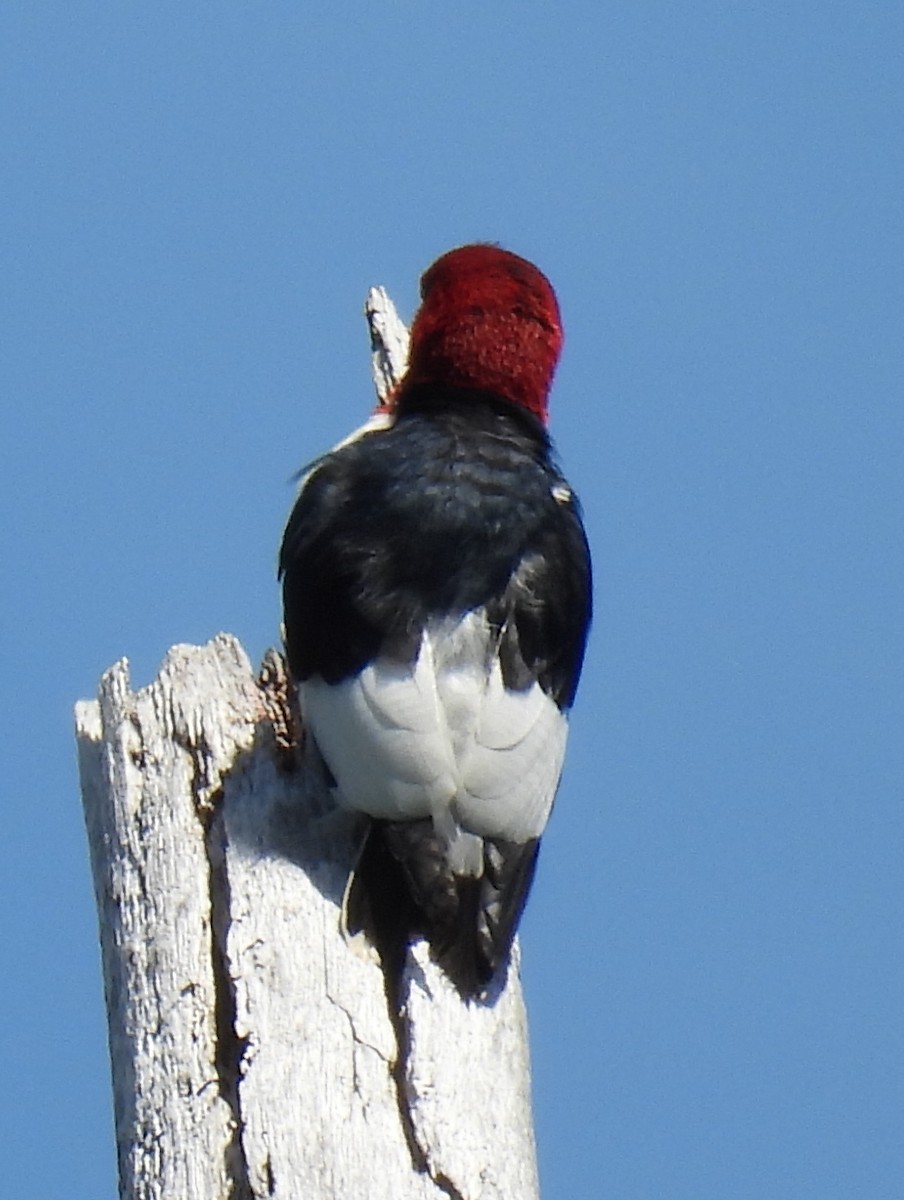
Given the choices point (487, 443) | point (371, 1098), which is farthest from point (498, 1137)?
point (487, 443)

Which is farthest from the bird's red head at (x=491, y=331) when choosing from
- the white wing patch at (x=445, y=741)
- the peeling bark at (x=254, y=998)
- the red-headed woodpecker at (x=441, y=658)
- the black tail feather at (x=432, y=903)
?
the black tail feather at (x=432, y=903)

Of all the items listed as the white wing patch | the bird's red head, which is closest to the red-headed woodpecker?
the white wing patch

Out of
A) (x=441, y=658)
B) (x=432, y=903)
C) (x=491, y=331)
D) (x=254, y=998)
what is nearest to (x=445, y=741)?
(x=441, y=658)

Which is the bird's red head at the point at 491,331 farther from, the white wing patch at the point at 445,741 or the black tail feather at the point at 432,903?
the black tail feather at the point at 432,903

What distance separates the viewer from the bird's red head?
5.00m

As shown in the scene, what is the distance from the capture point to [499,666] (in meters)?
4.25

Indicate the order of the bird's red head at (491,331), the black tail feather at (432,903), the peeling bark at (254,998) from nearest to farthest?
the peeling bark at (254,998) → the black tail feather at (432,903) → the bird's red head at (491,331)

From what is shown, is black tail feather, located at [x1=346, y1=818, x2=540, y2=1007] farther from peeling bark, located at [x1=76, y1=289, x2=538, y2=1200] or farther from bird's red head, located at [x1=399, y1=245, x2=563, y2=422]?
bird's red head, located at [x1=399, y1=245, x2=563, y2=422]

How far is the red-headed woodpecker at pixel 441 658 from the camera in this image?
13.4 ft

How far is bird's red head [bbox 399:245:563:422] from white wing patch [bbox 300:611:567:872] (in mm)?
→ 939

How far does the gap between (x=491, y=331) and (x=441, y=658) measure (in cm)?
114

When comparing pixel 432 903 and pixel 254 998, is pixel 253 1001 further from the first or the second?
pixel 432 903

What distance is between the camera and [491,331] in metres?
5.01

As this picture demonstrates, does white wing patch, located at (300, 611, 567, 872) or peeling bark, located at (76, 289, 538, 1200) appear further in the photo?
white wing patch, located at (300, 611, 567, 872)
